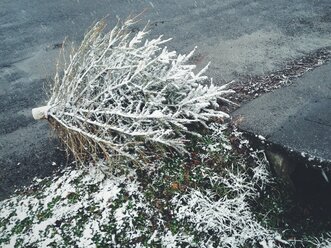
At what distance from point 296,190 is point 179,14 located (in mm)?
5420

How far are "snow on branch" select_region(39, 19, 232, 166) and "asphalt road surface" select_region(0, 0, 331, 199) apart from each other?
561 millimetres

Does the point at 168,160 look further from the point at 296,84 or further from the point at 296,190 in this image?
the point at 296,84

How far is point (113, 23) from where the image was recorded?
22.7 ft

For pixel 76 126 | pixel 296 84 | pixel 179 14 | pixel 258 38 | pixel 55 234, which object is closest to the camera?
pixel 55 234

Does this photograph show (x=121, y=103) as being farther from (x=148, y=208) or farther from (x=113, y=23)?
(x=113, y=23)

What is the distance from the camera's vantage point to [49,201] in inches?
122

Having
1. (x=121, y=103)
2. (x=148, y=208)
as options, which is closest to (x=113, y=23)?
(x=121, y=103)

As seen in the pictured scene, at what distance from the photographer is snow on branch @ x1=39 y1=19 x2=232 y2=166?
10.6ft

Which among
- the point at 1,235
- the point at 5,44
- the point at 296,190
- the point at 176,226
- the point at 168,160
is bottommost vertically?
the point at 296,190

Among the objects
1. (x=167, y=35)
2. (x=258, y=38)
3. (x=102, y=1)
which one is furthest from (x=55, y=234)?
(x=102, y=1)

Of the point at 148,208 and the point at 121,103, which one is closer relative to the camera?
the point at 148,208

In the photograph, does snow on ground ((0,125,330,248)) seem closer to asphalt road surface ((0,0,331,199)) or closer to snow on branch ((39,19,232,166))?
snow on branch ((39,19,232,166))

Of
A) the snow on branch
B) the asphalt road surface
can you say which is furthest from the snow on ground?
the asphalt road surface

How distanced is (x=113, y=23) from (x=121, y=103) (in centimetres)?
413
